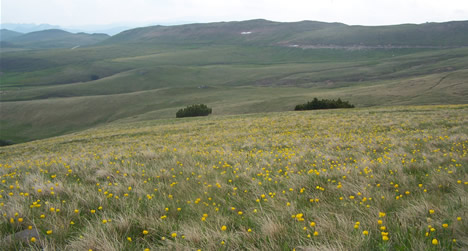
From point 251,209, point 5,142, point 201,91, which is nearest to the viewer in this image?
point 251,209

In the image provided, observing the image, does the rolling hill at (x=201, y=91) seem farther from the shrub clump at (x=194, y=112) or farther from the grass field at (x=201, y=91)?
the shrub clump at (x=194, y=112)

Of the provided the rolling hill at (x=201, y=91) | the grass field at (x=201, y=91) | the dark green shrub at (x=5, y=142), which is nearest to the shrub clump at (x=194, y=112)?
the rolling hill at (x=201, y=91)

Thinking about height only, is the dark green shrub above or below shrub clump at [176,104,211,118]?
below

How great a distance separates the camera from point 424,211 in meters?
3.51

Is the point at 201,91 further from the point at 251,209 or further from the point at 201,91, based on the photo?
the point at 251,209

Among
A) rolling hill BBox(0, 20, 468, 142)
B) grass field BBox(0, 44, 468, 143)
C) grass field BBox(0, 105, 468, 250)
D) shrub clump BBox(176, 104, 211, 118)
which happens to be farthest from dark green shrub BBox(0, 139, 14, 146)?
grass field BBox(0, 105, 468, 250)

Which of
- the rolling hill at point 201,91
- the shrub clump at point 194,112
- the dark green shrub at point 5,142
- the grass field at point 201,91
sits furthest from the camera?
the grass field at point 201,91

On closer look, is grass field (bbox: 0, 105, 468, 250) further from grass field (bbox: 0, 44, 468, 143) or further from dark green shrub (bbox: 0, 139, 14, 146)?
dark green shrub (bbox: 0, 139, 14, 146)

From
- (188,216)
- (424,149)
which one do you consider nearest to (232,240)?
(188,216)

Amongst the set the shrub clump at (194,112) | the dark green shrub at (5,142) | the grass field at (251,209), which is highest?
the grass field at (251,209)

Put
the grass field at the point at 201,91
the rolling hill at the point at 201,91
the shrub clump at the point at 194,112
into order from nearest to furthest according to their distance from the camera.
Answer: the shrub clump at the point at 194,112 < the rolling hill at the point at 201,91 < the grass field at the point at 201,91

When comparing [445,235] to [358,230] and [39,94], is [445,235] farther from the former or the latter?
[39,94]

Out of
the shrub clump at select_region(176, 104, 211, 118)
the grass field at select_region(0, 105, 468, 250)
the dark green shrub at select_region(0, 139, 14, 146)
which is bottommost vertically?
the dark green shrub at select_region(0, 139, 14, 146)

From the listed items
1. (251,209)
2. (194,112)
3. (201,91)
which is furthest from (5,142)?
(251,209)
